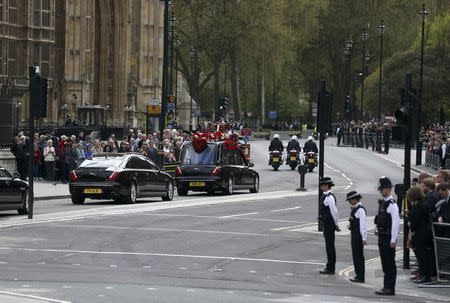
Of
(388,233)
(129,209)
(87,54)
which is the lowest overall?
(129,209)

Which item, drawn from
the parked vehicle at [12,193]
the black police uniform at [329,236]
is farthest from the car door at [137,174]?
the black police uniform at [329,236]

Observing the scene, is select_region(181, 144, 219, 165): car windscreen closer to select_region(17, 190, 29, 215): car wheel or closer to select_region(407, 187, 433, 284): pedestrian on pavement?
select_region(17, 190, 29, 215): car wheel

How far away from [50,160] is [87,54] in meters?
35.9

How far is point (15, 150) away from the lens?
45656mm

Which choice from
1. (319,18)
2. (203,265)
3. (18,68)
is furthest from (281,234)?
(319,18)

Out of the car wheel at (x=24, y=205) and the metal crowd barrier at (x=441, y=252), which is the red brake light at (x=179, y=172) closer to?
the car wheel at (x=24, y=205)

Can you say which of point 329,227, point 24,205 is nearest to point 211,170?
point 24,205

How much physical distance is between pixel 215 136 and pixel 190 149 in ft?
32.3

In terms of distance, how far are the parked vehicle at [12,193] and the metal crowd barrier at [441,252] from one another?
13199 mm

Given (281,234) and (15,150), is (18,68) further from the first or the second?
(281,234)

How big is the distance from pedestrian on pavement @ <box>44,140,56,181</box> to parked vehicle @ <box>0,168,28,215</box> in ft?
46.8

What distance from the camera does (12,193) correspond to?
33000 millimetres

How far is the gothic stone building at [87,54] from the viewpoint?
74.9 m

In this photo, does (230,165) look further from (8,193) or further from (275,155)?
(275,155)
